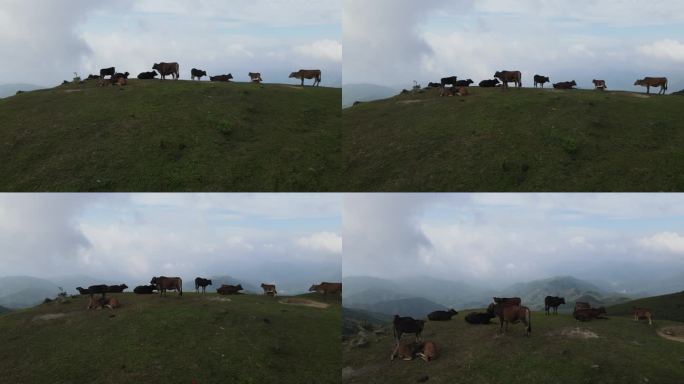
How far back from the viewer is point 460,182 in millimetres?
28781

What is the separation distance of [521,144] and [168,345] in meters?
27.5

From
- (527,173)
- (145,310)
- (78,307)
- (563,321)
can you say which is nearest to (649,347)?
(563,321)

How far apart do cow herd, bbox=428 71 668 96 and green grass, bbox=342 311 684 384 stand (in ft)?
81.3

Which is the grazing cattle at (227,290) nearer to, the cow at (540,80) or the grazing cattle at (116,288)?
the grazing cattle at (116,288)

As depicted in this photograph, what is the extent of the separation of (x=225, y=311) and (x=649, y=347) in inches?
959

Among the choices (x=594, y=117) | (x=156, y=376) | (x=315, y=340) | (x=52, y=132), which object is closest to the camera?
(x=156, y=376)

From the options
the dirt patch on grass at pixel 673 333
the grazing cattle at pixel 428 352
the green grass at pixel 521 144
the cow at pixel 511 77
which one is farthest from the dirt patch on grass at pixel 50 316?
the cow at pixel 511 77

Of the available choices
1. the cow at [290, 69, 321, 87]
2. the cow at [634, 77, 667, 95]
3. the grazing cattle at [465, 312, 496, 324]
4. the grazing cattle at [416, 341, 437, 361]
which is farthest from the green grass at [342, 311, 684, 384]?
the cow at [290, 69, 321, 87]

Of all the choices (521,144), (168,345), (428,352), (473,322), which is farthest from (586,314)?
(168,345)

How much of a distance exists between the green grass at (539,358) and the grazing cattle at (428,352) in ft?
1.13

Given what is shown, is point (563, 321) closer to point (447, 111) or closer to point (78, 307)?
point (447, 111)

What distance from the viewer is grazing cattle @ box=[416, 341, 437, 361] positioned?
75.4 ft

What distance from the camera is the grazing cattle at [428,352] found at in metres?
23.0

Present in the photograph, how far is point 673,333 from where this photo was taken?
24.2 metres
